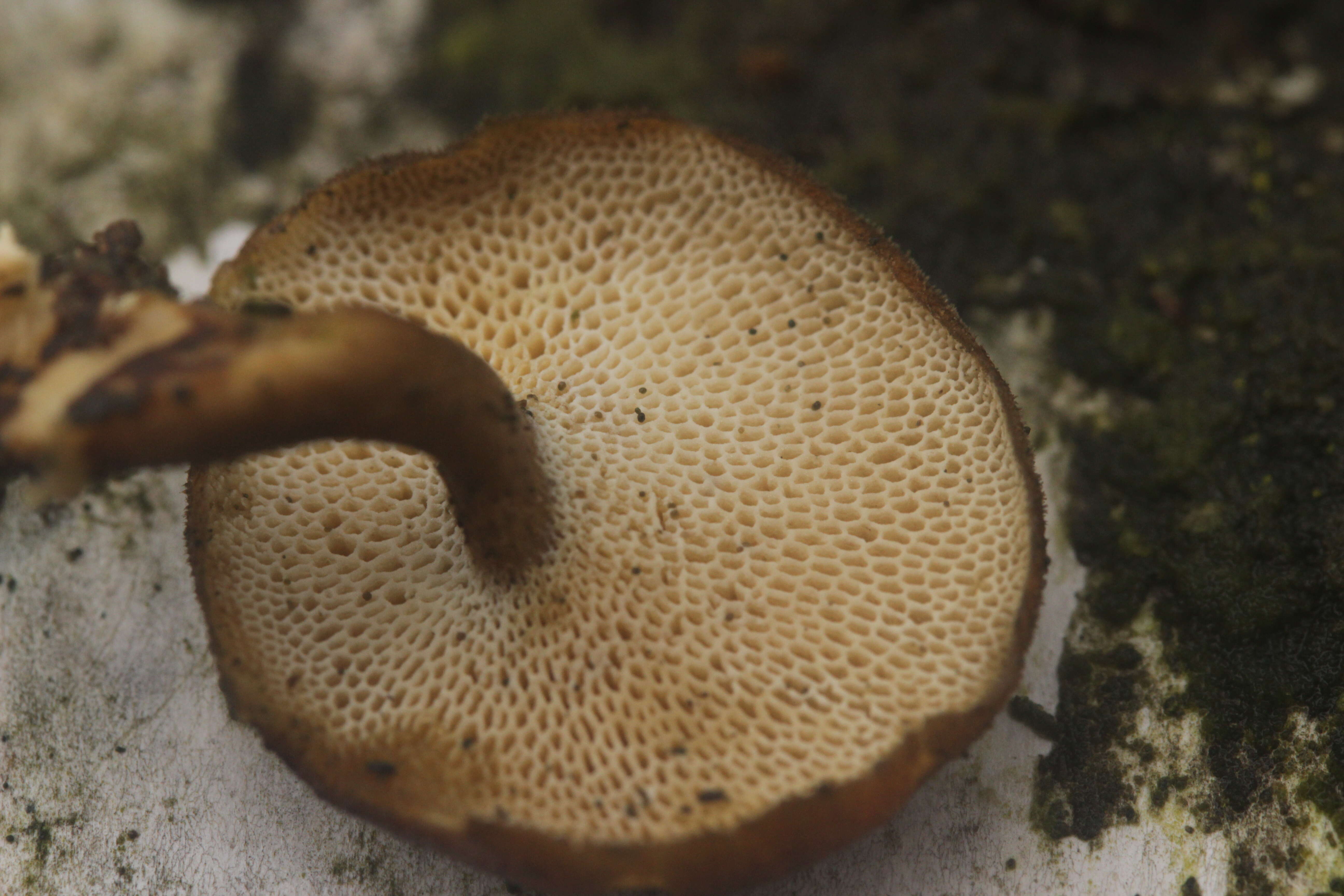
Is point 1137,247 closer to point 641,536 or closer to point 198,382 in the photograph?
point 641,536

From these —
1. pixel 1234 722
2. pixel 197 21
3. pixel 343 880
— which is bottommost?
pixel 343 880

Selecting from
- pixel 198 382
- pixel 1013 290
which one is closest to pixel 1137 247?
pixel 1013 290

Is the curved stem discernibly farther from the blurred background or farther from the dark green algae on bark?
the dark green algae on bark

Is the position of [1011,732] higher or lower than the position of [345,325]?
lower

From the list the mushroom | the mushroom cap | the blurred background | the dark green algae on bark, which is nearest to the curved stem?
the mushroom

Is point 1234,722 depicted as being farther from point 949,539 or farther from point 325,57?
point 325,57

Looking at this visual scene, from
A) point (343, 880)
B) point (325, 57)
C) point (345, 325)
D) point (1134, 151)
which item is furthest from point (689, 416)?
point (325, 57)
